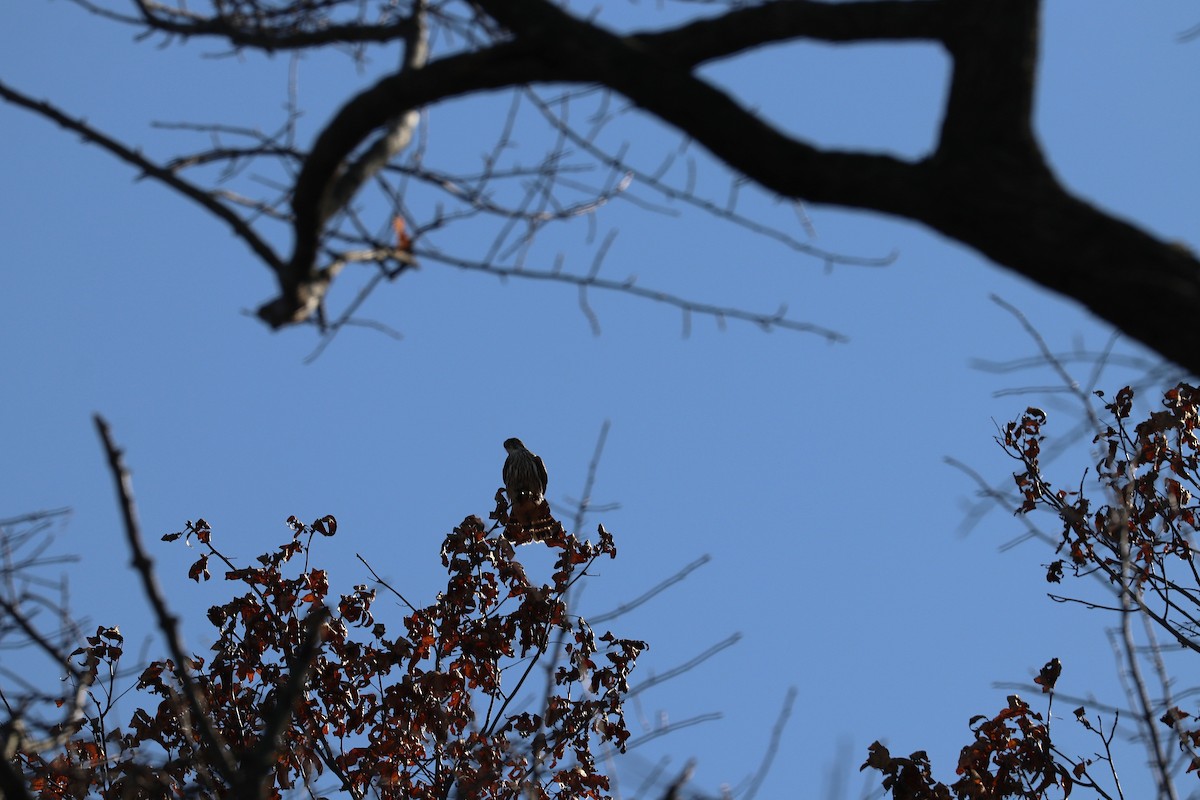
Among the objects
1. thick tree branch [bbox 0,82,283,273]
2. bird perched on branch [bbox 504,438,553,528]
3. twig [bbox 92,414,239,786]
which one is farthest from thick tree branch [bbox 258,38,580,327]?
bird perched on branch [bbox 504,438,553,528]

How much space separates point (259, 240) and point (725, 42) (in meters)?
1.40

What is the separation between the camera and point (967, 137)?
9.51 feet

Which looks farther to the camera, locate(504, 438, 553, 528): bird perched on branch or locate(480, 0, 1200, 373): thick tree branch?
locate(504, 438, 553, 528): bird perched on branch

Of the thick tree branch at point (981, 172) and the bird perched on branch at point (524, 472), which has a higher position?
the bird perched on branch at point (524, 472)

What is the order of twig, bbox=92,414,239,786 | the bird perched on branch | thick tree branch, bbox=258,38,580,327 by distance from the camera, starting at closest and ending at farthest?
twig, bbox=92,414,239,786, thick tree branch, bbox=258,38,580,327, the bird perched on branch

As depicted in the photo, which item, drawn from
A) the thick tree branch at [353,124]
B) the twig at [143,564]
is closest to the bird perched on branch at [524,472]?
the thick tree branch at [353,124]

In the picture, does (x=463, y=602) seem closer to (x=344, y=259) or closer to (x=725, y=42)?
(x=344, y=259)

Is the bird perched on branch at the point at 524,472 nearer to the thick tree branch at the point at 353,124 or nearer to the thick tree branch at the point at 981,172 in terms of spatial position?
the thick tree branch at the point at 353,124

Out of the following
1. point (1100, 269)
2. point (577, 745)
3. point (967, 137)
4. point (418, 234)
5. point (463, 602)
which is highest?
point (463, 602)

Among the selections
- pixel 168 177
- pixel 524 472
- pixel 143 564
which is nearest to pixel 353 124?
pixel 168 177

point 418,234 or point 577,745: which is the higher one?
point 577,745

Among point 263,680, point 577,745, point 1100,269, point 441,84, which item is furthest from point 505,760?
point 1100,269

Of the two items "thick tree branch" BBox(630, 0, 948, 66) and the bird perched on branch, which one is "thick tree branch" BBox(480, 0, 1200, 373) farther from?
the bird perched on branch

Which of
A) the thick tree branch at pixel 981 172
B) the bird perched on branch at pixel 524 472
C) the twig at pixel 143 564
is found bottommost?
the twig at pixel 143 564
